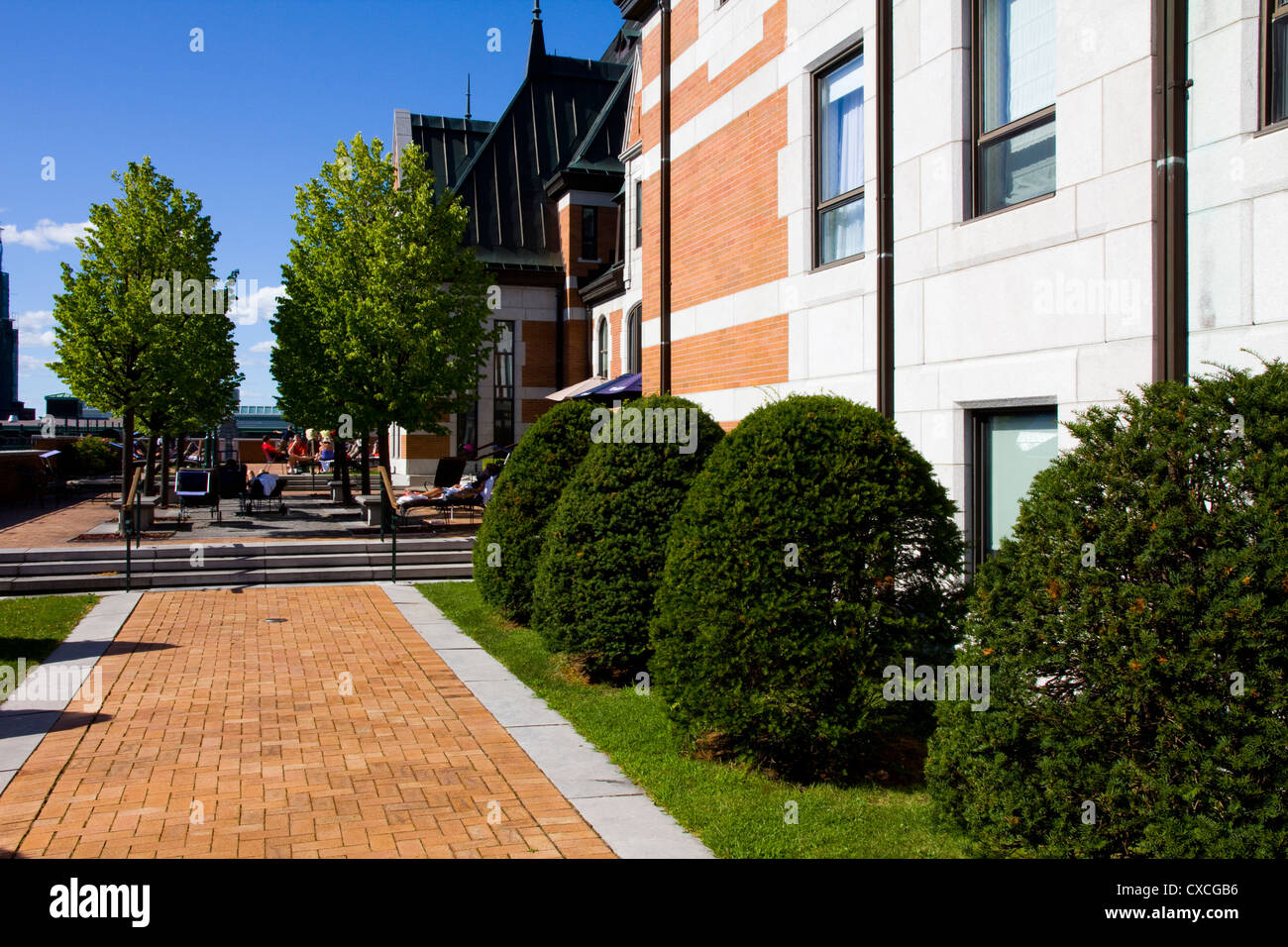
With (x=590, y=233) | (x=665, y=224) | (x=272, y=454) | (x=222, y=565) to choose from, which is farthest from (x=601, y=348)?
(x=665, y=224)

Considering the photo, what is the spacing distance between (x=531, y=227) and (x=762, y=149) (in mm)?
24481

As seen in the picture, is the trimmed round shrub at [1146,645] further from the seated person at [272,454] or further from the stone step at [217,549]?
the seated person at [272,454]

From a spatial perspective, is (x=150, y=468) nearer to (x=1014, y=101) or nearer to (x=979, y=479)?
(x=979, y=479)

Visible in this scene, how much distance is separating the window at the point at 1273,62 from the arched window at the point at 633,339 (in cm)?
2390

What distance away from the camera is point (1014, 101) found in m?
7.54

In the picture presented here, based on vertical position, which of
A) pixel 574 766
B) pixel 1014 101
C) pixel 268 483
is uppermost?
pixel 1014 101

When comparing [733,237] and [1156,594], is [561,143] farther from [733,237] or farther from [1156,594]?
[1156,594]

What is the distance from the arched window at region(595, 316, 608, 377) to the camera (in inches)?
1259

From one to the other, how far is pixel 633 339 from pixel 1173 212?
2414 centimetres

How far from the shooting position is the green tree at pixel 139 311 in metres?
18.9

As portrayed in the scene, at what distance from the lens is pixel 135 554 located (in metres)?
15.1

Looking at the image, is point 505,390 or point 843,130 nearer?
point 843,130

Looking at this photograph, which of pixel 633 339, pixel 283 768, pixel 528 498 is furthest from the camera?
pixel 633 339

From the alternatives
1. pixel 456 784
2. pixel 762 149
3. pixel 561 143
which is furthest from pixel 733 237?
pixel 561 143
